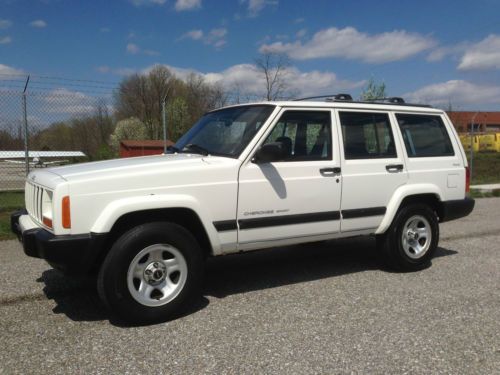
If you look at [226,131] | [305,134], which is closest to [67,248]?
[226,131]

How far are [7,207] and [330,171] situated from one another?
6984 millimetres

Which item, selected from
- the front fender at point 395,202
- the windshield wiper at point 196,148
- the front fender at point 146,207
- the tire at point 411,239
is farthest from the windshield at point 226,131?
the tire at point 411,239

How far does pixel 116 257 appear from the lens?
12.6 feet

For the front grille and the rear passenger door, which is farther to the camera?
the rear passenger door

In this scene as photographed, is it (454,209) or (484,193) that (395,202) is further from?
(484,193)

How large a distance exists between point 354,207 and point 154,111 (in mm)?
28646

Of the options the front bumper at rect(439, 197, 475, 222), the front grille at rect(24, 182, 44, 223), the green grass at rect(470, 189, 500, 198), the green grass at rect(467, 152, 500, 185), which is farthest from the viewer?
the green grass at rect(467, 152, 500, 185)

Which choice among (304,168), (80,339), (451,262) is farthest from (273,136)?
(451,262)

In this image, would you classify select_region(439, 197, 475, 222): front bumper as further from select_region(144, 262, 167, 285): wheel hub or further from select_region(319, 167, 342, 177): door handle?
select_region(144, 262, 167, 285): wheel hub

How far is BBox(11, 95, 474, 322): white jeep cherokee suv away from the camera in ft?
12.7

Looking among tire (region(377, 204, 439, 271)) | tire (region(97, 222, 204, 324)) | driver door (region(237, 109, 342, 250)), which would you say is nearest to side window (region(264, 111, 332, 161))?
driver door (region(237, 109, 342, 250))

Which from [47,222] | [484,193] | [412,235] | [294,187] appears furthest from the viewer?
[484,193]

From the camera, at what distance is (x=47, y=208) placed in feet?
13.1

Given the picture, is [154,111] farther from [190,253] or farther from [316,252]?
[190,253]
